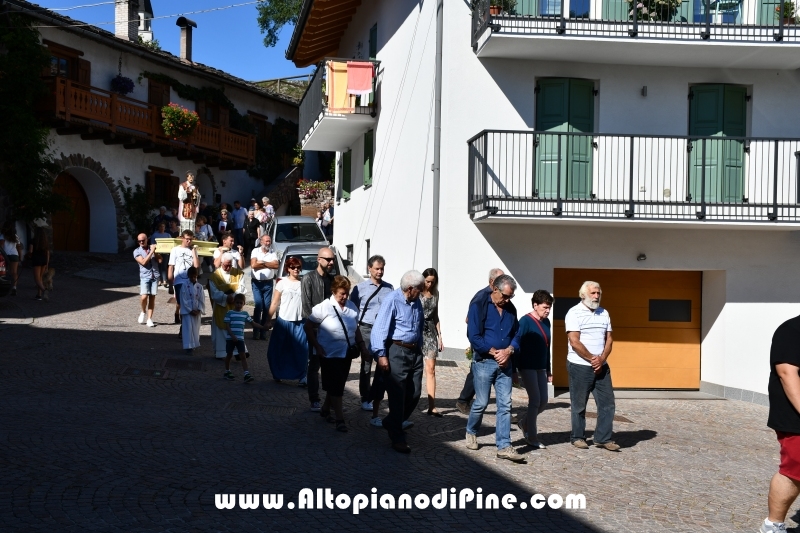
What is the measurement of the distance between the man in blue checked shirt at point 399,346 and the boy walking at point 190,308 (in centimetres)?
587

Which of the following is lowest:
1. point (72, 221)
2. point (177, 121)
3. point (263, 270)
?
point (263, 270)

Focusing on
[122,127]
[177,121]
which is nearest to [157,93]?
[177,121]

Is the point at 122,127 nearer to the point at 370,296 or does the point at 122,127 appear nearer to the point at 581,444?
the point at 370,296

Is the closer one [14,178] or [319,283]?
[319,283]

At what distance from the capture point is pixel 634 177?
54.1 ft

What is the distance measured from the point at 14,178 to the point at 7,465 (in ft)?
64.5

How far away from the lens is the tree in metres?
44.8

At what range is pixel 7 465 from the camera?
784cm

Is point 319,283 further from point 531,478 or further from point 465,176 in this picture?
point 465,176

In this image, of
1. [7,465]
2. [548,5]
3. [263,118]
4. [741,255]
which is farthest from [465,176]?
[263,118]

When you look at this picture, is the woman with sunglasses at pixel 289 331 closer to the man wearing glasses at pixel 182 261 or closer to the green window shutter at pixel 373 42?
the man wearing glasses at pixel 182 261

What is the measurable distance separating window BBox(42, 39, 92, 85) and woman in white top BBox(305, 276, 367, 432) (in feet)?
69.1

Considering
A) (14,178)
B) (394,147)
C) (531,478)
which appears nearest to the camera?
(531,478)

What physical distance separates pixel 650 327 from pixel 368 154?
9040 millimetres
